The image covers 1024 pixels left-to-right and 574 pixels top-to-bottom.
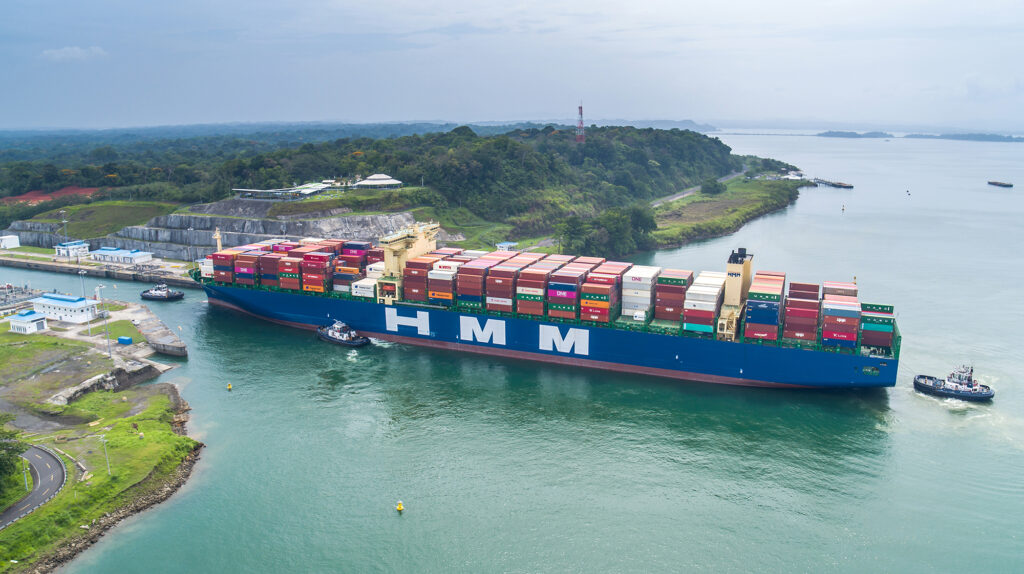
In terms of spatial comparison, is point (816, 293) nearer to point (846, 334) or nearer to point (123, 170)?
point (846, 334)

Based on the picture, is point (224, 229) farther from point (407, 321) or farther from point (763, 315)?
point (763, 315)

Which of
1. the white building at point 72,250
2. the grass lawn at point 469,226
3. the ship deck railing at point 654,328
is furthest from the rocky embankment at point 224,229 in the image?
the ship deck railing at point 654,328

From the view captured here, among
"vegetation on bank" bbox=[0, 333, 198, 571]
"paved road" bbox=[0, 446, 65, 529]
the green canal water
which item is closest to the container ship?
the green canal water

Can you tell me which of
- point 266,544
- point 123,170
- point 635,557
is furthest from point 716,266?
point 123,170

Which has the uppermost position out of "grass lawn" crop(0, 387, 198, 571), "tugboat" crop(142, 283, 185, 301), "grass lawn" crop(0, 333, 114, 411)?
"tugboat" crop(142, 283, 185, 301)

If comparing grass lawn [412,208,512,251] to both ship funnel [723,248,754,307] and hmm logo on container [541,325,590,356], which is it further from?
ship funnel [723,248,754,307]

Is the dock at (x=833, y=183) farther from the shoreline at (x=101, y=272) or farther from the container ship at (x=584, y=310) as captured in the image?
the shoreline at (x=101, y=272)
